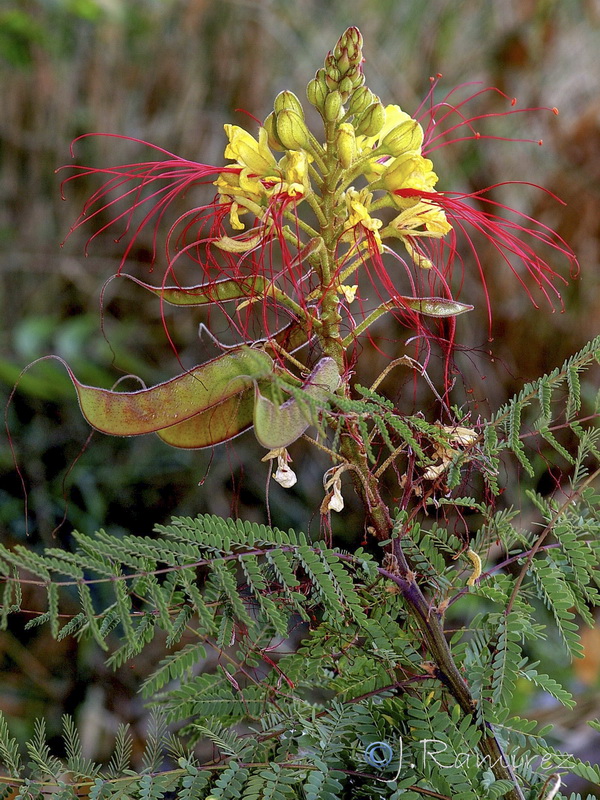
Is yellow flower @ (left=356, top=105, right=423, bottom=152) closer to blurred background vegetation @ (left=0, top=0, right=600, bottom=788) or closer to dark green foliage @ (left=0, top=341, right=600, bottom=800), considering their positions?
dark green foliage @ (left=0, top=341, right=600, bottom=800)

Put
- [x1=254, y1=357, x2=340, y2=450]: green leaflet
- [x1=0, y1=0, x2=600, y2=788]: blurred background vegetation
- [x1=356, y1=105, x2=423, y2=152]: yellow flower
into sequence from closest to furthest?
1. [x1=254, y1=357, x2=340, y2=450]: green leaflet
2. [x1=356, y1=105, x2=423, y2=152]: yellow flower
3. [x1=0, y1=0, x2=600, y2=788]: blurred background vegetation

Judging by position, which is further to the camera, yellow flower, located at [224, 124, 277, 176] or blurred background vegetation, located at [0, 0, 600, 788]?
blurred background vegetation, located at [0, 0, 600, 788]

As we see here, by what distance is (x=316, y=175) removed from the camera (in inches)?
13.2

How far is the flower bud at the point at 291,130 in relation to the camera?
32 centimetres

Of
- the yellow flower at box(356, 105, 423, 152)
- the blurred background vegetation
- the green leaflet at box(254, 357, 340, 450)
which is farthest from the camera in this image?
the blurred background vegetation

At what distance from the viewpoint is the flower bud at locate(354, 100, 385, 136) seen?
328 mm

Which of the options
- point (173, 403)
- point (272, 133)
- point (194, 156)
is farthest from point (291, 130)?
point (194, 156)

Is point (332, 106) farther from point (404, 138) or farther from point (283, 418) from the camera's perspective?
point (283, 418)

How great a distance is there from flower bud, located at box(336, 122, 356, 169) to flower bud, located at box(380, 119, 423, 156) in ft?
0.08

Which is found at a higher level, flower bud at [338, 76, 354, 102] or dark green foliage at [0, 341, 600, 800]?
flower bud at [338, 76, 354, 102]

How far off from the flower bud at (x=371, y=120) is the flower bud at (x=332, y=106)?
0.01m

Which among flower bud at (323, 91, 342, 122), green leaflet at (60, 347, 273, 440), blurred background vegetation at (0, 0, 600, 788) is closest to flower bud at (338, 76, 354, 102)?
flower bud at (323, 91, 342, 122)

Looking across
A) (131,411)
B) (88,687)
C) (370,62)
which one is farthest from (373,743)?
(370,62)

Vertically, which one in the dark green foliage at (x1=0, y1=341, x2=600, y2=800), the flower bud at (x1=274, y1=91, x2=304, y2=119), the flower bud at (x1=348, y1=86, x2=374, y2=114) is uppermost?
the flower bud at (x1=348, y1=86, x2=374, y2=114)
